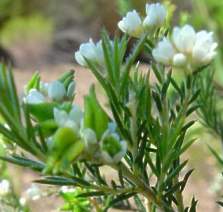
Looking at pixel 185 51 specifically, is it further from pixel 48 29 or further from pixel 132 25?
pixel 48 29

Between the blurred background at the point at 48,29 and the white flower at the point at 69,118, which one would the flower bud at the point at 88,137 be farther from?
the blurred background at the point at 48,29

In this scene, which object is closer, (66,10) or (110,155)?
(110,155)

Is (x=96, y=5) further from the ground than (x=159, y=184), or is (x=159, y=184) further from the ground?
(x=96, y=5)

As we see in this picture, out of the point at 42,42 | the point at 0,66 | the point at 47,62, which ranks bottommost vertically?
the point at 0,66

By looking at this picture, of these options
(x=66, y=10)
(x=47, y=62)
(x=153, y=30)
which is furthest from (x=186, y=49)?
(x=66, y=10)

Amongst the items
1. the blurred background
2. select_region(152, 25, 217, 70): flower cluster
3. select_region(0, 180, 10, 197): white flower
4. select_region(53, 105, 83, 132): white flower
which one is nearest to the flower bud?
select_region(53, 105, 83, 132): white flower

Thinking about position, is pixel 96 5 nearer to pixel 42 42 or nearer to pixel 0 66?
pixel 42 42

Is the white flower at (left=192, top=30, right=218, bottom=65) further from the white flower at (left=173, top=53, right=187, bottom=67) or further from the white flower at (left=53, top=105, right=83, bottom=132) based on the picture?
the white flower at (left=53, top=105, right=83, bottom=132)
